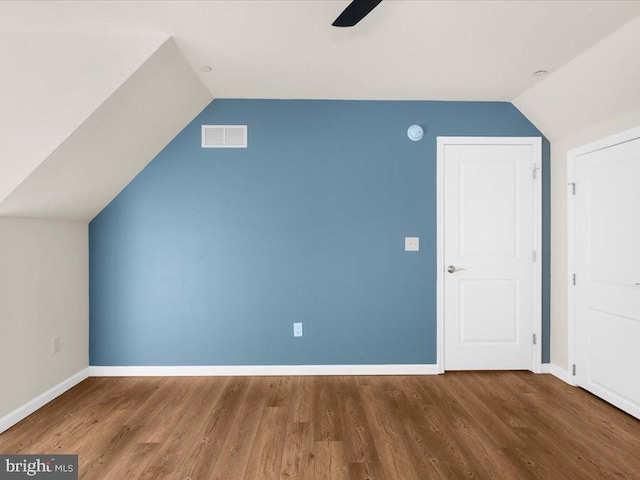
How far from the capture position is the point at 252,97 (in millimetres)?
3289

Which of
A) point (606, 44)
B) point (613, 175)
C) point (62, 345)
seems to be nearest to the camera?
point (606, 44)

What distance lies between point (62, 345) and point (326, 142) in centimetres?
286

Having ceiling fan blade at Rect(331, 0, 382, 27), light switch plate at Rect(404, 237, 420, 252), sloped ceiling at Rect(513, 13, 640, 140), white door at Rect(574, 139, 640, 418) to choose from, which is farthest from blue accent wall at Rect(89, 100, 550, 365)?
ceiling fan blade at Rect(331, 0, 382, 27)

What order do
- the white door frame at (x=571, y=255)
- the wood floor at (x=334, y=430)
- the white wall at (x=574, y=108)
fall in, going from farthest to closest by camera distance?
1. the white door frame at (x=571, y=255)
2. the white wall at (x=574, y=108)
3. the wood floor at (x=334, y=430)

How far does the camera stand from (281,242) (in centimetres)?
332

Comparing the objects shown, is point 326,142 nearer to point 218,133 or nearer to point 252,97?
point 252,97

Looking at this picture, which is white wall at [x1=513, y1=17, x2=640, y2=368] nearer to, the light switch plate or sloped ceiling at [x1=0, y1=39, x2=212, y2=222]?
the light switch plate

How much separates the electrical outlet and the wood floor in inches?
15.2

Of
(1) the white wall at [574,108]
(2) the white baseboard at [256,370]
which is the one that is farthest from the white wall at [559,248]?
(2) the white baseboard at [256,370]

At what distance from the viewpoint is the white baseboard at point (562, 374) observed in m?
3.09

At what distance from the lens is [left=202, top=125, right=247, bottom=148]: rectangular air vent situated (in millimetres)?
3307

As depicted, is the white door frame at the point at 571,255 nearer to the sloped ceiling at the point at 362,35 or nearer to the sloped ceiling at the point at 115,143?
the sloped ceiling at the point at 362,35

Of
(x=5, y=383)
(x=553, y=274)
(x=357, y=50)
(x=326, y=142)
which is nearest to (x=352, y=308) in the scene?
(x=326, y=142)

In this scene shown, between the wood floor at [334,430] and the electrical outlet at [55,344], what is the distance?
0.39m
